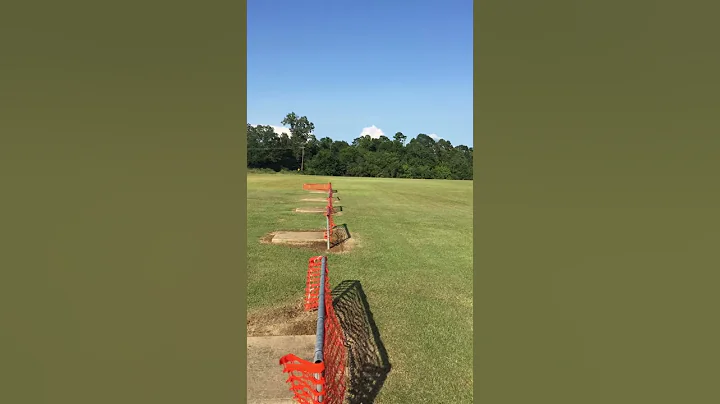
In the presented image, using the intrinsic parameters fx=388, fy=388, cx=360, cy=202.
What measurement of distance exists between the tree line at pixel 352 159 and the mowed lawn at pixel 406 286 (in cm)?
3596

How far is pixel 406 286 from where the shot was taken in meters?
6.42

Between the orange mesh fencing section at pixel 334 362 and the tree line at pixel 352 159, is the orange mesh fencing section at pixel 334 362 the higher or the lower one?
the lower one

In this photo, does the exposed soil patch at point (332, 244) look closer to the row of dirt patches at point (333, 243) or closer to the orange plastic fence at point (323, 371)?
the row of dirt patches at point (333, 243)

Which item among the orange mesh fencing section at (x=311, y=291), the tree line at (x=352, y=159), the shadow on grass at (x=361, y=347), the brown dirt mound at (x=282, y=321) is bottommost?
the shadow on grass at (x=361, y=347)

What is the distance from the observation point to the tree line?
48.7 m

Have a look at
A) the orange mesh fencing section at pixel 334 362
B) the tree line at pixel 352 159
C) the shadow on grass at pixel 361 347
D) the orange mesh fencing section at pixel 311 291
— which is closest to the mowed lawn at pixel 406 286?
the shadow on grass at pixel 361 347

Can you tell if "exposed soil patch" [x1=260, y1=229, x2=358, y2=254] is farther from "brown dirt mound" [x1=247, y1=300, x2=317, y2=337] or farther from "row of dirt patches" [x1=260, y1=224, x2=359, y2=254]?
"brown dirt mound" [x1=247, y1=300, x2=317, y2=337]

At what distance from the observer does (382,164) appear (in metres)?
50.4

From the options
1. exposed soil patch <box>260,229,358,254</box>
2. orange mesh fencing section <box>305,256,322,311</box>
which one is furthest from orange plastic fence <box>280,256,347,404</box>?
exposed soil patch <box>260,229,358,254</box>

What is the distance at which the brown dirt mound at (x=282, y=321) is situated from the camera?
4.46 meters

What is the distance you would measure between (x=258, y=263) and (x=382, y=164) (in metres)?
43.6

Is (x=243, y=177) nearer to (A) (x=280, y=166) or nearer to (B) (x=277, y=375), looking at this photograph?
(B) (x=277, y=375)

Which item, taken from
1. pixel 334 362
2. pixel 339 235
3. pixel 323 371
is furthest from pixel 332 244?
pixel 323 371

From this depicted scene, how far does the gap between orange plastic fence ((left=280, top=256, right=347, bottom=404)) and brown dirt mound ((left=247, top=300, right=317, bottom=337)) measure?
0.22 meters
